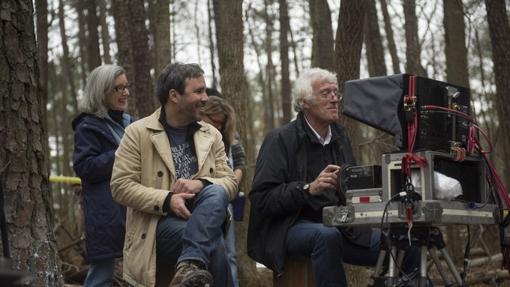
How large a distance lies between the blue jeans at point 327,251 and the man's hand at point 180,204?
97cm

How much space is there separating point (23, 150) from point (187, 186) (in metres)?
1.07

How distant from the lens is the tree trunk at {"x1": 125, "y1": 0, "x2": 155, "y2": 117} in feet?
30.9

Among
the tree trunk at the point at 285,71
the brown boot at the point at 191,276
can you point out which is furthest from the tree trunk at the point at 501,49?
the tree trunk at the point at 285,71

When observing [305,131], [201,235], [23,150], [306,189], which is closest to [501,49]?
[305,131]

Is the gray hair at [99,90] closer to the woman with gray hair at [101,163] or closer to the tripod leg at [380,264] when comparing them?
the woman with gray hair at [101,163]

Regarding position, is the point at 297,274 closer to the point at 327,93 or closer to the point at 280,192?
the point at 280,192

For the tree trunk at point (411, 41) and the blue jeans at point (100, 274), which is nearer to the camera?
the blue jeans at point (100, 274)

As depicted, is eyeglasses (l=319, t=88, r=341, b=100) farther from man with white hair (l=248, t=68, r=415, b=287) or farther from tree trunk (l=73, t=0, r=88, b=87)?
tree trunk (l=73, t=0, r=88, b=87)

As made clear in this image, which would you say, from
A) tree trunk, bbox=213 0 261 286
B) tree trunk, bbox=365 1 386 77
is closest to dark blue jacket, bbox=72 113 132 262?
tree trunk, bbox=213 0 261 286

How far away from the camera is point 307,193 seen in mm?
5684

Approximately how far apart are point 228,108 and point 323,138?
1.15 metres

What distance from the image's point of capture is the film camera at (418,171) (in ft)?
16.1

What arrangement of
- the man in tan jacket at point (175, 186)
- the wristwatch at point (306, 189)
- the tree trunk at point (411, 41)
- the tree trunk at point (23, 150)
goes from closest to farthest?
the tree trunk at point (23, 150), the man in tan jacket at point (175, 186), the wristwatch at point (306, 189), the tree trunk at point (411, 41)

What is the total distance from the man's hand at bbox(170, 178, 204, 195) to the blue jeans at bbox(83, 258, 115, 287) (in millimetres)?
939
